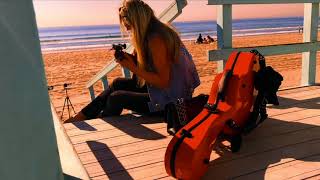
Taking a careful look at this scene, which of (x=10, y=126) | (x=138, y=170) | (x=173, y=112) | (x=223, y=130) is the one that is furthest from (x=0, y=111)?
(x=173, y=112)

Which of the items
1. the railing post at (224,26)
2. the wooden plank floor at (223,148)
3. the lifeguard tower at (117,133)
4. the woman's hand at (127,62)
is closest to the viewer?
the lifeguard tower at (117,133)

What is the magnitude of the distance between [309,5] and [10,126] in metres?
4.14

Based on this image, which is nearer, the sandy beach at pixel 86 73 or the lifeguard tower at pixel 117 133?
the lifeguard tower at pixel 117 133

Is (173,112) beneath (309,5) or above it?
beneath

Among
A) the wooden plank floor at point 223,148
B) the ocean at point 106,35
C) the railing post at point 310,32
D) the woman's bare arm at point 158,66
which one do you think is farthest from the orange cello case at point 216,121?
the ocean at point 106,35

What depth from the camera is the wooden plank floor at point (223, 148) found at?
2.38 meters

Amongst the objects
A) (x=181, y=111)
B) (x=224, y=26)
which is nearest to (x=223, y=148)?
(x=181, y=111)

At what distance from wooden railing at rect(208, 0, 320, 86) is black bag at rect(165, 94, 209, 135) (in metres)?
0.77

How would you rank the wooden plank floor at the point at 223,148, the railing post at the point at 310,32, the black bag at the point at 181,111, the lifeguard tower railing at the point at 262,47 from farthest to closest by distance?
1. the railing post at the point at 310,32
2. the lifeguard tower railing at the point at 262,47
3. the black bag at the point at 181,111
4. the wooden plank floor at the point at 223,148

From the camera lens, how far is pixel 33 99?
90 cm

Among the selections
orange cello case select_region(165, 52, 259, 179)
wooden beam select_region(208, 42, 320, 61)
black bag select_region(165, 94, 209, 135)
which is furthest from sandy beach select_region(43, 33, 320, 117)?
orange cello case select_region(165, 52, 259, 179)

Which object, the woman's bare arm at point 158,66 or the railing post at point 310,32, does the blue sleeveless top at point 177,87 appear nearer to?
the woman's bare arm at point 158,66

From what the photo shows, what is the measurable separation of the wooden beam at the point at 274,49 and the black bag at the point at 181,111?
2.44 ft

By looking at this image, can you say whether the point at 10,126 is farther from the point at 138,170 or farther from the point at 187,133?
the point at 138,170
